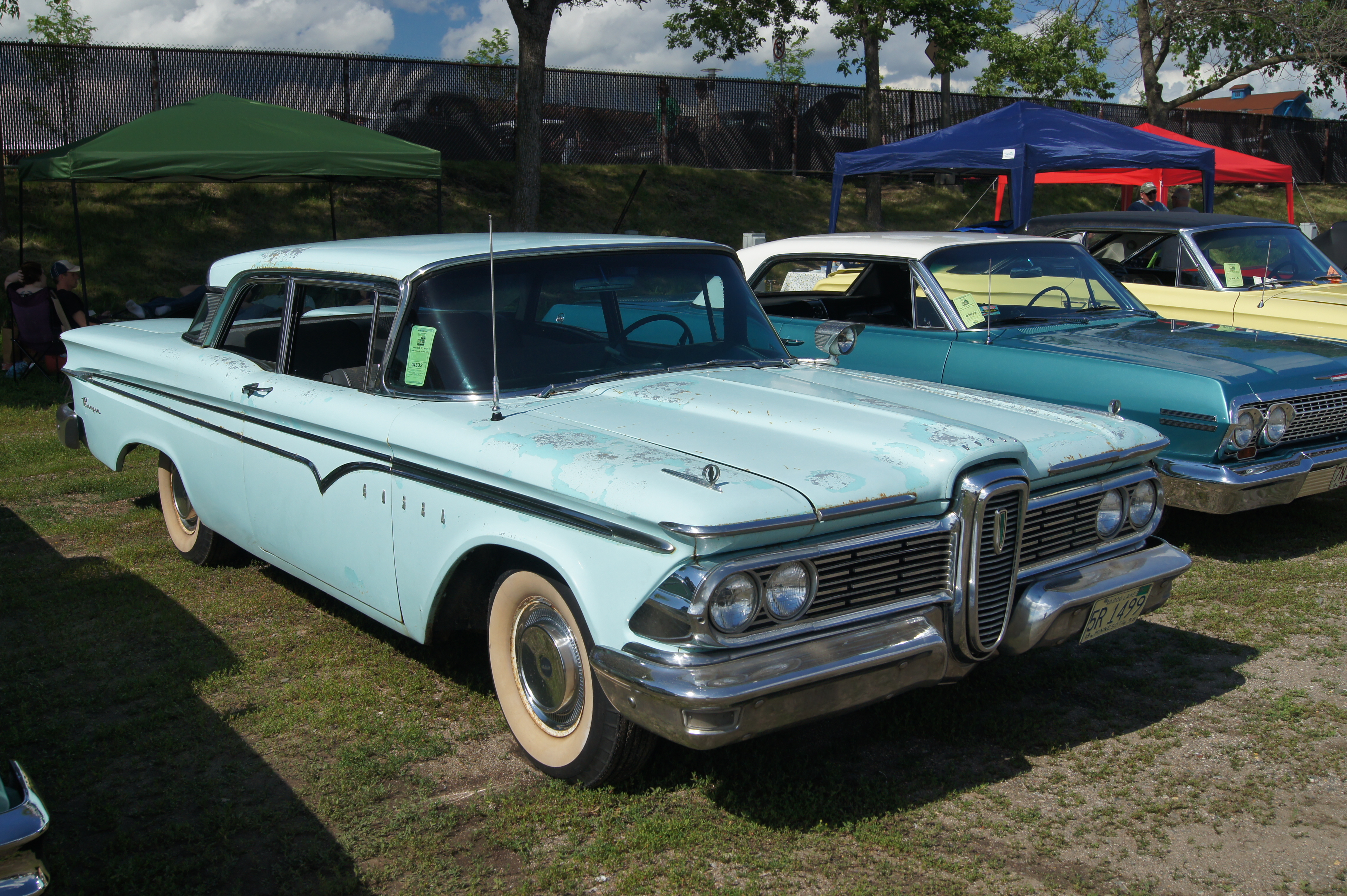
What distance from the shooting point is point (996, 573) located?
10.3 ft

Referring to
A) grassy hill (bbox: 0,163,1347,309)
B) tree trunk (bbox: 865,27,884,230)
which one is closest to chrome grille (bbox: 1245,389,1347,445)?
grassy hill (bbox: 0,163,1347,309)

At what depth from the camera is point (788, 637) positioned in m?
2.83

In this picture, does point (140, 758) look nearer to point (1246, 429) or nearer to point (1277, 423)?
point (1246, 429)

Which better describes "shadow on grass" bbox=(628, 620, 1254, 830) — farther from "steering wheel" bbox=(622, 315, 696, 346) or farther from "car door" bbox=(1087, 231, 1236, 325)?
"car door" bbox=(1087, 231, 1236, 325)

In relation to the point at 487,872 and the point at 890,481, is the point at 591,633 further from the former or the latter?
the point at 890,481

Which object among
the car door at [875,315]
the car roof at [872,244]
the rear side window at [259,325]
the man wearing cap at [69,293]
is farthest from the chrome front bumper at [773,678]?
the man wearing cap at [69,293]

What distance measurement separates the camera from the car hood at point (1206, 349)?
5375 mm

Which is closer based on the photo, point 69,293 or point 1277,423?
point 1277,423

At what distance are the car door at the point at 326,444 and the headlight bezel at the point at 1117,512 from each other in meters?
2.36

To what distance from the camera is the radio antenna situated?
344 centimetres

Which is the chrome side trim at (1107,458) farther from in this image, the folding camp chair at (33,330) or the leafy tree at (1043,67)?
the leafy tree at (1043,67)

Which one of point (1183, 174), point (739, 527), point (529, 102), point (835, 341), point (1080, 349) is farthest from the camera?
point (1183, 174)

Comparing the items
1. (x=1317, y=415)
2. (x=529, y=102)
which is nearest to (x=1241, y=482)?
(x=1317, y=415)

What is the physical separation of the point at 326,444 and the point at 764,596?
6.40 feet
